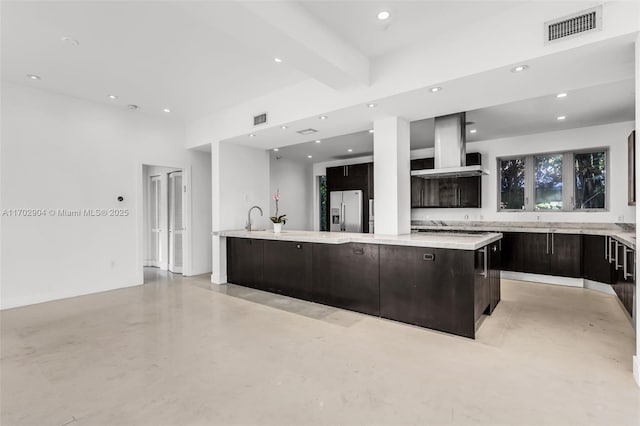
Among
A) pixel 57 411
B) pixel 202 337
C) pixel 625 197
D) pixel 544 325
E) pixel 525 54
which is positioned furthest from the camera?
pixel 625 197

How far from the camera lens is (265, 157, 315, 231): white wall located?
27.9 feet

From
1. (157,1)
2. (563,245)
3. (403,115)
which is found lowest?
(563,245)

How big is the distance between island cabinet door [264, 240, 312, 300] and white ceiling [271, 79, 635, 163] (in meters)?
2.58

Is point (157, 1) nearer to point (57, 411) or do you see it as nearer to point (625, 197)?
point (57, 411)

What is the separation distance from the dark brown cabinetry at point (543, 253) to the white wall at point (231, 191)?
4.43 meters

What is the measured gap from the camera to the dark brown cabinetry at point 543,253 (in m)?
4.95

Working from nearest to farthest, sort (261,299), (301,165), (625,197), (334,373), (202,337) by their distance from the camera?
(334,373) < (202,337) < (261,299) < (625,197) < (301,165)

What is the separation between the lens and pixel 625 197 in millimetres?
4930

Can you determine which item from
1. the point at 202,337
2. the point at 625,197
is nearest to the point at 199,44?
the point at 202,337

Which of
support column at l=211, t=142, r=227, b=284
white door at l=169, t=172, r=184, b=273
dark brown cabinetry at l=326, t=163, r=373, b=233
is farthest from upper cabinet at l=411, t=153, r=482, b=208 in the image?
white door at l=169, t=172, r=184, b=273

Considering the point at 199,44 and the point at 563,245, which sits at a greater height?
the point at 199,44

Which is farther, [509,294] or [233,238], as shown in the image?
[233,238]

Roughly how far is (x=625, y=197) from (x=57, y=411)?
23.3 ft

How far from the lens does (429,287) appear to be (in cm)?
321
